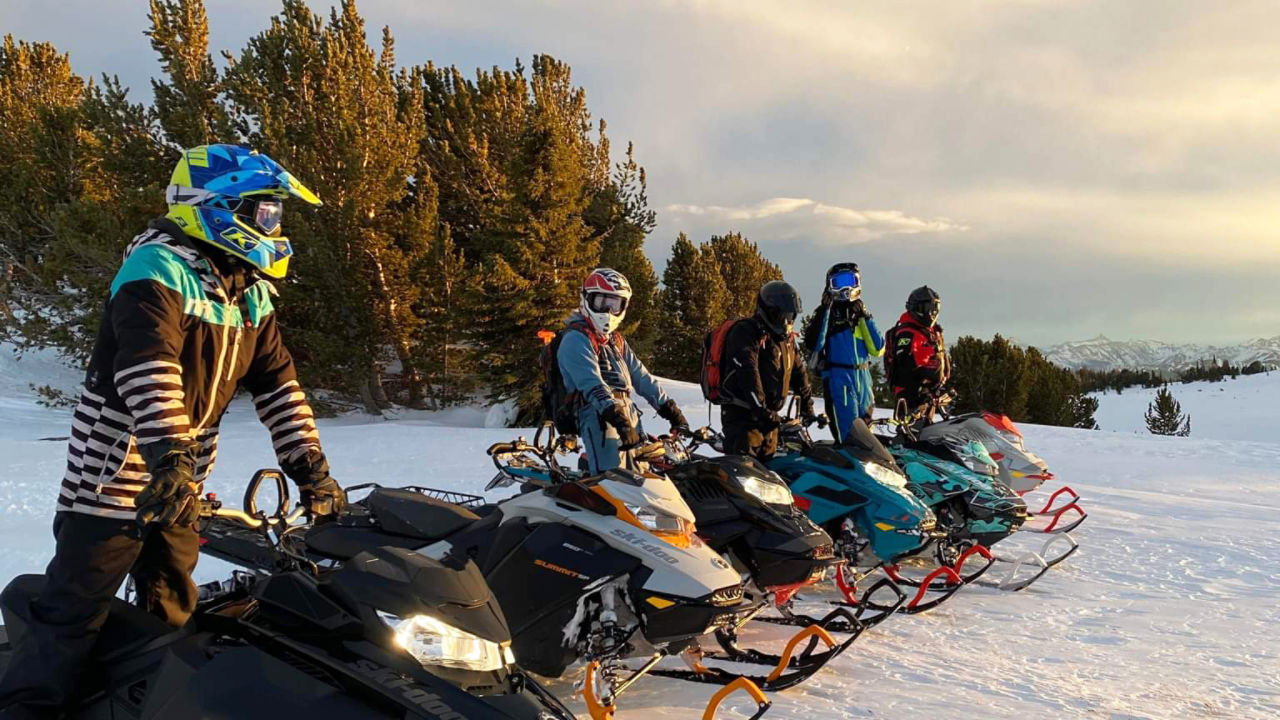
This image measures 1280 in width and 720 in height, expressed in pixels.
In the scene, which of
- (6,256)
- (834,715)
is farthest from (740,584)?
(6,256)

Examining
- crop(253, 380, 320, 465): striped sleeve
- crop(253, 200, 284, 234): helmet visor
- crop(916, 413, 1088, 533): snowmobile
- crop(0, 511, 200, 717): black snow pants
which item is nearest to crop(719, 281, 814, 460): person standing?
crop(916, 413, 1088, 533): snowmobile

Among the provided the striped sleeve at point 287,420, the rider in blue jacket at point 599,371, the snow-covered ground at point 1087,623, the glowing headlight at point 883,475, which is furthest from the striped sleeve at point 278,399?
the glowing headlight at point 883,475

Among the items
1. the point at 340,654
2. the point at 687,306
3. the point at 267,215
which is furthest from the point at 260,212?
the point at 687,306

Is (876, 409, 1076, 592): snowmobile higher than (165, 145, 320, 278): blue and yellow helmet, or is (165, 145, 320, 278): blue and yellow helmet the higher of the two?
(165, 145, 320, 278): blue and yellow helmet

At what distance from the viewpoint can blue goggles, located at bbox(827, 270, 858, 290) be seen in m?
7.05

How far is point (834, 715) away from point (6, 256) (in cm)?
2827

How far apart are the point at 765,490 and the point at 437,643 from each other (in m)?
2.56

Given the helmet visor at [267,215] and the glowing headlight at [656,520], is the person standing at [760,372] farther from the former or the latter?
the helmet visor at [267,215]

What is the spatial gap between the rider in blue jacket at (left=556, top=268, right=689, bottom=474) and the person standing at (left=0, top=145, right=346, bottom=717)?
2.33 metres

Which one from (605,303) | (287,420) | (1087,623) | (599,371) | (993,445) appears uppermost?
(605,303)

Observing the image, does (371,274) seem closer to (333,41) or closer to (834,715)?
(333,41)

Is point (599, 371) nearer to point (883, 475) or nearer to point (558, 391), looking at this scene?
point (558, 391)

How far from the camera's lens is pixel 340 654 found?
187 cm

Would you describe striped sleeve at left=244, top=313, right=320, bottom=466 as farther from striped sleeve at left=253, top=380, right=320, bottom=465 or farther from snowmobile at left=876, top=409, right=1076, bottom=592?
snowmobile at left=876, top=409, right=1076, bottom=592
